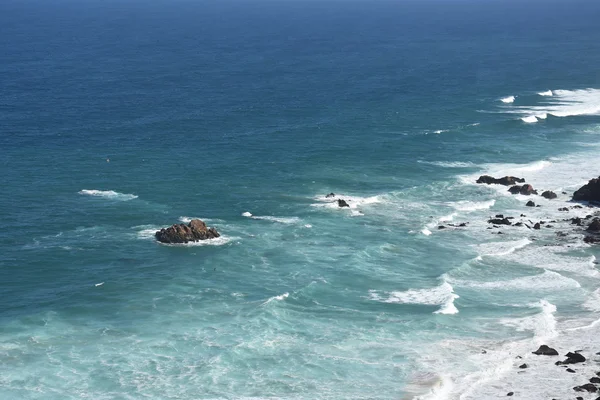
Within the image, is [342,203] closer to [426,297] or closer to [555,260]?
[555,260]

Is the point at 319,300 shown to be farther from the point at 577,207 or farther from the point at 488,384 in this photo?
the point at 577,207

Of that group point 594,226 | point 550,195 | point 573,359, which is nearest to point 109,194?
point 550,195

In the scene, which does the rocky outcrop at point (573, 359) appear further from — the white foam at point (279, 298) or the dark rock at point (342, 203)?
the dark rock at point (342, 203)

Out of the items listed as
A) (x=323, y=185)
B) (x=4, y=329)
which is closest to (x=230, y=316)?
(x=4, y=329)

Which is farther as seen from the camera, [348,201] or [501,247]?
[348,201]

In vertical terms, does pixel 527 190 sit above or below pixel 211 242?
below

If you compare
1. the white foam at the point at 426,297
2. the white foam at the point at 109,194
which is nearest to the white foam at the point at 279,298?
the white foam at the point at 426,297

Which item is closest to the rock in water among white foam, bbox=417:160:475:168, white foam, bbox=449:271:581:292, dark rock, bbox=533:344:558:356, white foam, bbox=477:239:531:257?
white foam, bbox=449:271:581:292
